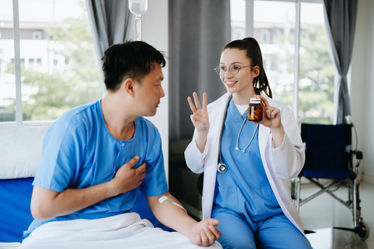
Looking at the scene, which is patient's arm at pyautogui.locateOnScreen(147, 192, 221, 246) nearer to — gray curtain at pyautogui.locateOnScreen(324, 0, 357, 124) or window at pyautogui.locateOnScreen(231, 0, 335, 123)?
window at pyautogui.locateOnScreen(231, 0, 335, 123)

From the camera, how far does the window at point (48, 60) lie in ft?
11.1

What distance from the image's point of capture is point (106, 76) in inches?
49.6

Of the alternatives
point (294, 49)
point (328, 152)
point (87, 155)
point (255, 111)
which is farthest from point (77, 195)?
point (294, 49)

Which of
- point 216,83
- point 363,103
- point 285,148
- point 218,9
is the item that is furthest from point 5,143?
point 363,103

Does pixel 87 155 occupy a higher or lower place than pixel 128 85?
lower

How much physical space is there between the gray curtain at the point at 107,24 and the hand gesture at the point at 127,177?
1.88 m

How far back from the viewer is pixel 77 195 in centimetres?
117

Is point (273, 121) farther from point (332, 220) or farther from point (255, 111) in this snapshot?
point (332, 220)

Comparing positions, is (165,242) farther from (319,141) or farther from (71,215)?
(319,141)

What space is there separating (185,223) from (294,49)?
3672 millimetres

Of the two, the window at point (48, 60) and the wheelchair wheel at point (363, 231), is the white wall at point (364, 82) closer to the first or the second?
the wheelchair wheel at point (363, 231)

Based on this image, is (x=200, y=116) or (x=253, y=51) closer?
(x=200, y=116)

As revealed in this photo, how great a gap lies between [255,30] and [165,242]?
366cm

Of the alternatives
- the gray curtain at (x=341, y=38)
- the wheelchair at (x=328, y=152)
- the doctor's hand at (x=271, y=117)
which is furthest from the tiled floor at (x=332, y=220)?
the doctor's hand at (x=271, y=117)
